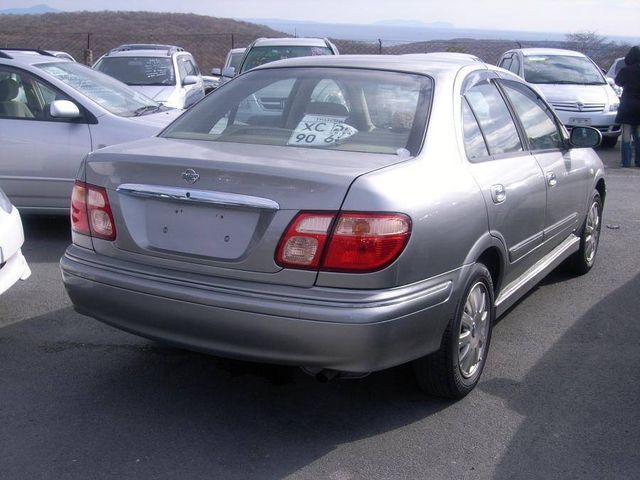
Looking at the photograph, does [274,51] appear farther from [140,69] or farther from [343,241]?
[343,241]

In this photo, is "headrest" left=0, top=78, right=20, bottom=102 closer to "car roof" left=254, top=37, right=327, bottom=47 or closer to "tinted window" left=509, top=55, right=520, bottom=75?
"car roof" left=254, top=37, right=327, bottom=47

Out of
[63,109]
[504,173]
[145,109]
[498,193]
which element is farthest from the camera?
[145,109]

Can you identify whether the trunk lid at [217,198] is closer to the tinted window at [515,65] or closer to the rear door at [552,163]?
the rear door at [552,163]

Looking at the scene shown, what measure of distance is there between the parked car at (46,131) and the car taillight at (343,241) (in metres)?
4.23

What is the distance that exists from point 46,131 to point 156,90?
684 centimetres

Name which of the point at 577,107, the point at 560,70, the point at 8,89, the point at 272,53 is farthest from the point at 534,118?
the point at 560,70

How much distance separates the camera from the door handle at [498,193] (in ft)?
13.7

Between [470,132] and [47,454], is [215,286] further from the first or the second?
[470,132]

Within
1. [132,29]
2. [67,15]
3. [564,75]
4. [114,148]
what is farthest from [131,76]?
[67,15]

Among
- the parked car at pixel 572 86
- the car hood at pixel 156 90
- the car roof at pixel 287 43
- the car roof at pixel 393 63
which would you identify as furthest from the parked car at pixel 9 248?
the parked car at pixel 572 86

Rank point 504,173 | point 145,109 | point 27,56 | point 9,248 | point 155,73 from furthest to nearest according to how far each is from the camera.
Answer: point 155,73 → point 145,109 → point 27,56 → point 9,248 → point 504,173

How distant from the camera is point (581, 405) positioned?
4.09 m

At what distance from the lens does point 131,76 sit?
47.3 feet

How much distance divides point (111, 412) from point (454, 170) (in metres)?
1.96
